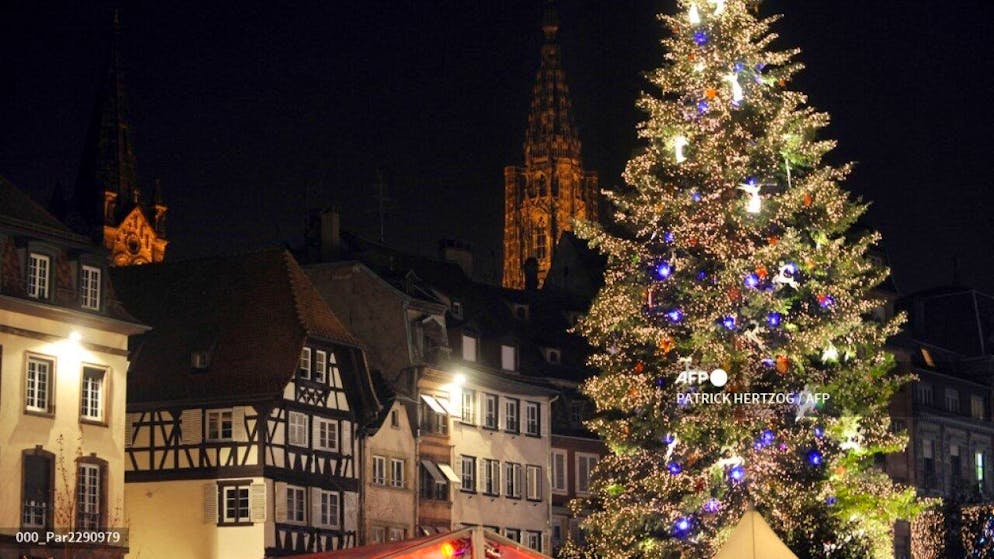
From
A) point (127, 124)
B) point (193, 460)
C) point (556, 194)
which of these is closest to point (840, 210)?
point (193, 460)

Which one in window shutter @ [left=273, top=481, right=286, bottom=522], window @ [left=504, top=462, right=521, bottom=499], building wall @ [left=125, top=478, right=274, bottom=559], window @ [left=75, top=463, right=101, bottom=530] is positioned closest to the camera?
window @ [left=75, top=463, right=101, bottom=530]

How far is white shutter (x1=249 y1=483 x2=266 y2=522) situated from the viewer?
6197 cm

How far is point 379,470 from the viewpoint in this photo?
69438 mm

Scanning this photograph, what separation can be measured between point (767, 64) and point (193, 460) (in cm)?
2631

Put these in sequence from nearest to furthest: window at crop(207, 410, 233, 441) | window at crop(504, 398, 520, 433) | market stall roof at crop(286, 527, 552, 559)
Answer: market stall roof at crop(286, 527, 552, 559)
window at crop(207, 410, 233, 441)
window at crop(504, 398, 520, 433)

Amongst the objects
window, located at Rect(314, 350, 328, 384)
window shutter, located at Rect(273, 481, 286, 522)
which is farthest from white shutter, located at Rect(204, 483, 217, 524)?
window, located at Rect(314, 350, 328, 384)

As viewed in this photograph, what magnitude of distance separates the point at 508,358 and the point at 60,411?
89.3 feet

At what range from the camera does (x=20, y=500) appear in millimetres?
54125

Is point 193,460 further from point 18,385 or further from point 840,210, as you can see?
point 840,210

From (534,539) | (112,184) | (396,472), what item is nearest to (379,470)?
(396,472)

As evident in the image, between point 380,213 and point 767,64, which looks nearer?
point 767,64

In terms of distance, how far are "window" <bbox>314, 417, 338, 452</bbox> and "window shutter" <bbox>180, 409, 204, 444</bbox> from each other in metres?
3.85

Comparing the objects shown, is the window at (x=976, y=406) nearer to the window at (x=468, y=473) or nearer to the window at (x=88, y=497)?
the window at (x=468, y=473)

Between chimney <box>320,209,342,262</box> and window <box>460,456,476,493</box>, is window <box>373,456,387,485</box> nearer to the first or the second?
window <box>460,456,476,493</box>
